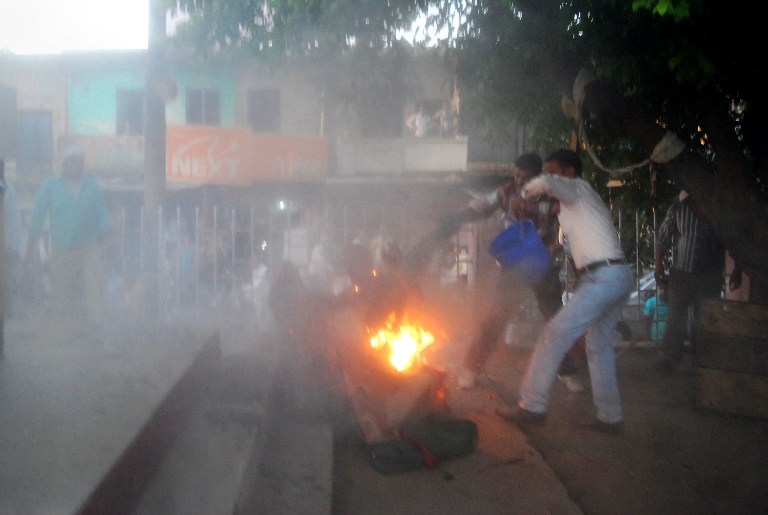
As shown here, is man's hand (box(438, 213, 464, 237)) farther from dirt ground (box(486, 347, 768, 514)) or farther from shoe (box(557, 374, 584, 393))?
shoe (box(557, 374, 584, 393))

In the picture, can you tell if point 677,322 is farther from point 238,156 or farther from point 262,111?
point 262,111

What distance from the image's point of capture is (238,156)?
608 inches

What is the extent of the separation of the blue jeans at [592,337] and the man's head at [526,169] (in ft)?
4.09

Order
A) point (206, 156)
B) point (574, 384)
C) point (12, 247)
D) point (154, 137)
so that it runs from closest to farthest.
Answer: point (574, 384), point (12, 247), point (154, 137), point (206, 156)

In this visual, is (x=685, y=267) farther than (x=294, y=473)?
Yes

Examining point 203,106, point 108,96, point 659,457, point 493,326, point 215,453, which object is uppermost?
point 108,96

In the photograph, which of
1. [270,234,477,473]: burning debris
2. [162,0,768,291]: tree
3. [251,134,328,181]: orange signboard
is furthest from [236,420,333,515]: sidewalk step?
[251,134,328,181]: orange signboard

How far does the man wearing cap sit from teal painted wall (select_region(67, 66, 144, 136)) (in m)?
15.6

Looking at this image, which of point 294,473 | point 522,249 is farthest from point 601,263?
point 294,473

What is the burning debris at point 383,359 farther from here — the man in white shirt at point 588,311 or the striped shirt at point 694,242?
the striped shirt at point 694,242

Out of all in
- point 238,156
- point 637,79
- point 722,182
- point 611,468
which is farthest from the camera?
point 238,156

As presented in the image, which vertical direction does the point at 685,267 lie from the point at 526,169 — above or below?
below

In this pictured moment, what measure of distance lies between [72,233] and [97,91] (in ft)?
53.8

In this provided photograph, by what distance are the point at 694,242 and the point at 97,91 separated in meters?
18.5
